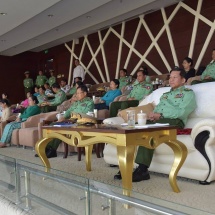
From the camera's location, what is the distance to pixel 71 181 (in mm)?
1951

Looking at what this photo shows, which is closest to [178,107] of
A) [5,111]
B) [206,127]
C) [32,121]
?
[206,127]

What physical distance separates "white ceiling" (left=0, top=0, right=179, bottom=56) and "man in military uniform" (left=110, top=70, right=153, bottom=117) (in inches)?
83.9

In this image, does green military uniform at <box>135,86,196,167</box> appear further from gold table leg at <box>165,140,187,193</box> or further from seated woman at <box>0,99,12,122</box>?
seated woman at <box>0,99,12,122</box>

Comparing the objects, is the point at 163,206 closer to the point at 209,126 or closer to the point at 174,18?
the point at 209,126

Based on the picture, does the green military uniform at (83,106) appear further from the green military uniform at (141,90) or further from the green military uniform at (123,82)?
the green military uniform at (123,82)

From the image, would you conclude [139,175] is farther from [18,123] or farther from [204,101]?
[18,123]

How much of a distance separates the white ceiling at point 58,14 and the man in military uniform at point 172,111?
383cm

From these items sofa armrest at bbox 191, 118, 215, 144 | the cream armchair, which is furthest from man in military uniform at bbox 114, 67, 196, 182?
the cream armchair

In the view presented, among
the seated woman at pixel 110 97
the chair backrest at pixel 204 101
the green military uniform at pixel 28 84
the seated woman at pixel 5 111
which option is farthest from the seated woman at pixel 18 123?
the green military uniform at pixel 28 84

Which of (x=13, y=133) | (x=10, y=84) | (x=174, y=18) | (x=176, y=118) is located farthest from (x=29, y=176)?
(x=10, y=84)

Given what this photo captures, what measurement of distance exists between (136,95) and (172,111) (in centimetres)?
234

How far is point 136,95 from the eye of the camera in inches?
218

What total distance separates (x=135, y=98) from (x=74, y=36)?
239 inches

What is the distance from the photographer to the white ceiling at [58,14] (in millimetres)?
6664
